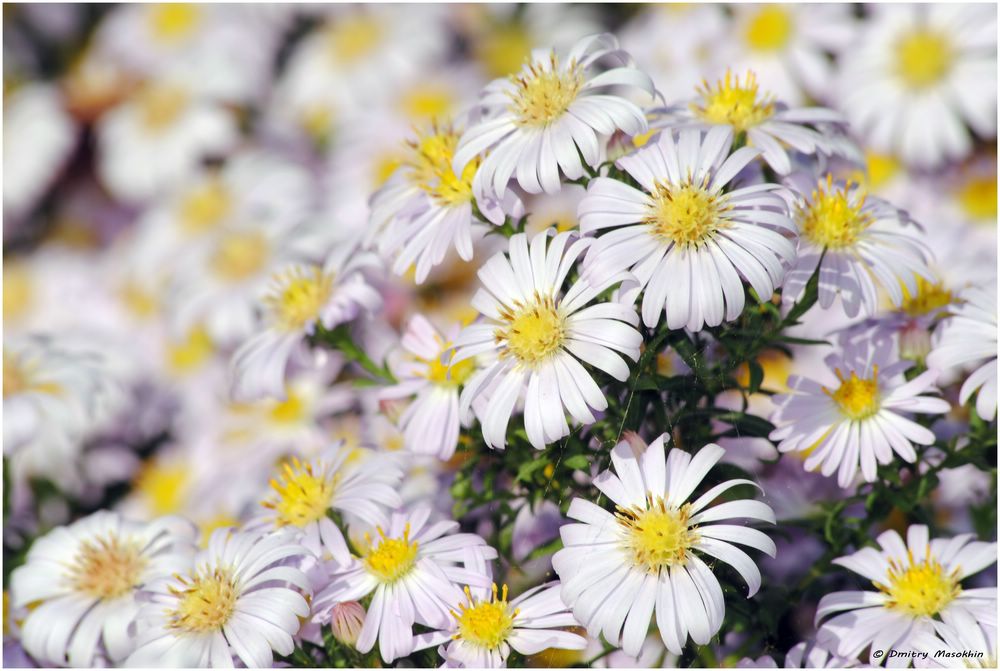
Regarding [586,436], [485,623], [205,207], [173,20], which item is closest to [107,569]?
[485,623]

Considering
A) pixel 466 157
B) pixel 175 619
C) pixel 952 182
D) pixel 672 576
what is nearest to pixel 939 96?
pixel 952 182

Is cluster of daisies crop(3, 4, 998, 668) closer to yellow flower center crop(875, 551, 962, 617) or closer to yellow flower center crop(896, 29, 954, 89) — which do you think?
yellow flower center crop(875, 551, 962, 617)

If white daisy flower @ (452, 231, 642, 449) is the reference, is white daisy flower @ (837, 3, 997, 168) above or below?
above

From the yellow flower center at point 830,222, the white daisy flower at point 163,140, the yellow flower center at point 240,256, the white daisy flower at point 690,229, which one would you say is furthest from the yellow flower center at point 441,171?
the white daisy flower at point 163,140

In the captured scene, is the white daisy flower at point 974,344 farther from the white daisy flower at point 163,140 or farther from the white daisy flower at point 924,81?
the white daisy flower at point 163,140

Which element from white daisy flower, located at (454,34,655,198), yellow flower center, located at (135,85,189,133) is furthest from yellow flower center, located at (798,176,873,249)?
yellow flower center, located at (135,85,189,133)

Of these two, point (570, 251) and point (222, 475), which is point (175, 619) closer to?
point (570, 251)

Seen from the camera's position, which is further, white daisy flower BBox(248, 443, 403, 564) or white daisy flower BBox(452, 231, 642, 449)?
white daisy flower BBox(248, 443, 403, 564)
